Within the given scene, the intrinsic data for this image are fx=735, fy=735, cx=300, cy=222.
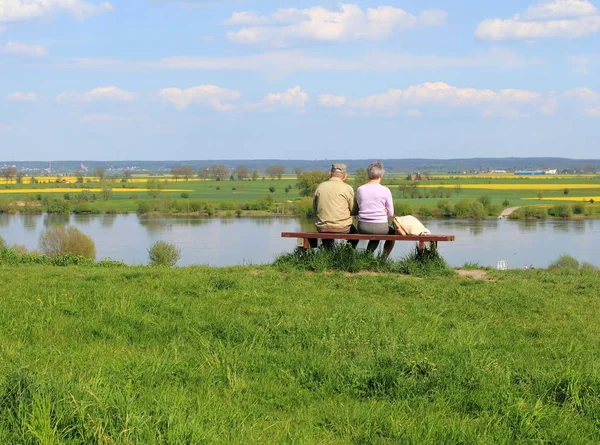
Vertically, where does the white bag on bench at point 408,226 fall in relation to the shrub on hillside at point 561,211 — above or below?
above

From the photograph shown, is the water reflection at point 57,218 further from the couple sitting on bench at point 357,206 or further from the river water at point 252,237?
the couple sitting on bench at point 357,206

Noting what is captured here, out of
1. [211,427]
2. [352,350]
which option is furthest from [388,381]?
[211,427]

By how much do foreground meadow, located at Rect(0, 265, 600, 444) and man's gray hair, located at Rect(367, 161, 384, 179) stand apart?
7.10 feet

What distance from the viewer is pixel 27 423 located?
328 centimetres

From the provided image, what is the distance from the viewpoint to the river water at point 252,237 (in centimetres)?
3519

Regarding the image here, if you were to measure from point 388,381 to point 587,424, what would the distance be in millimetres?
1061

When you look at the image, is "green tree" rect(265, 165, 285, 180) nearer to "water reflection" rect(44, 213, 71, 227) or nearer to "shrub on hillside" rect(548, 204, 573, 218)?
"water reflection" rect(44, 213, 71, 227)

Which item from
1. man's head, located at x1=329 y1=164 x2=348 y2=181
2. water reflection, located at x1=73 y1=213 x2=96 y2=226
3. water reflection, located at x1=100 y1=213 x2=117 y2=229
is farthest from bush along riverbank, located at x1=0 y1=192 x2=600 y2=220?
man's head, located at x1=329 y1=164 x2=348 y2=181

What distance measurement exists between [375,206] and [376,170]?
447 millimetres

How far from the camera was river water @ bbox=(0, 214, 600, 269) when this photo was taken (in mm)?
35188

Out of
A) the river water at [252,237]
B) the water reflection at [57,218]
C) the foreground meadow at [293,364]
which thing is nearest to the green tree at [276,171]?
the river water at [252,237]

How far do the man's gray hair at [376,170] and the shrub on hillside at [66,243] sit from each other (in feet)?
93.2

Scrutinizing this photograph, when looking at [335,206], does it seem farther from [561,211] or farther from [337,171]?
[561,211]

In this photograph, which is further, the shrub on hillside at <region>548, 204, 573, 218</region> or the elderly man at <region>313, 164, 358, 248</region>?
the shrub on hillside at <region>548, 204, 573, 218</region>
